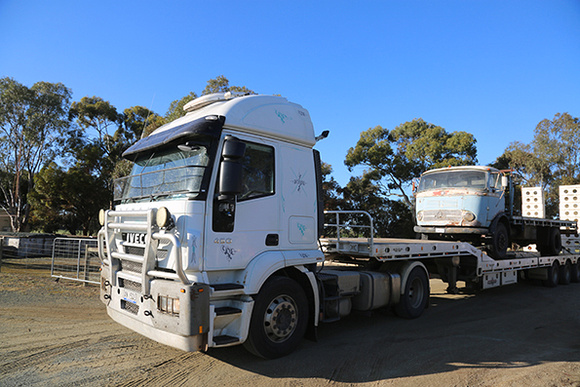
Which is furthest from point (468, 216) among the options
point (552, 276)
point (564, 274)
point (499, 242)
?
point (564, 274)

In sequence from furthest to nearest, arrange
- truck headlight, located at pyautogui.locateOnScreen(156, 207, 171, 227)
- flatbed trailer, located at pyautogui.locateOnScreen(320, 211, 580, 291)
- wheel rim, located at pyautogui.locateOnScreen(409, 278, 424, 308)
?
wheel rim, located at pyautogui.locateOnScreen(409, 278, 424, 308) → flatbed trailer, located at pyautogui.locateOnScreen(320, 211, 580, 291) → truck headlight, located at pyautogui.locateOnScreen(156, 207, 171, 227)

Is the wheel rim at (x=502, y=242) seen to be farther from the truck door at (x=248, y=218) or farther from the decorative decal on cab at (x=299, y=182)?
the truck door at (x=248, y=218)

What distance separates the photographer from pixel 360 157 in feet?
91.9

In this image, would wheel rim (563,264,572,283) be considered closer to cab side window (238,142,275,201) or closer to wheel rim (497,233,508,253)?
wheel rim (497,233,508,253)

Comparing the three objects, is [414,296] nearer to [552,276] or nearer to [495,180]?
[495,180]

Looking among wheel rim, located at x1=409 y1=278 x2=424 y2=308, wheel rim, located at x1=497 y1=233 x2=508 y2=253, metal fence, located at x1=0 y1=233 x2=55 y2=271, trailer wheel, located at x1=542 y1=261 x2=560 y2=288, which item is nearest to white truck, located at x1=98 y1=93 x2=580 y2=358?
wheel rim, located at x1=409 y1=278 x2=424 y2=308

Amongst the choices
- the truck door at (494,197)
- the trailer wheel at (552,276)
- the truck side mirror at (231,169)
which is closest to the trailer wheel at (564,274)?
the trailer wheel at (552,276)

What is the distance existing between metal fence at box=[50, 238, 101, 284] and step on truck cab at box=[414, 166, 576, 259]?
29.2ft

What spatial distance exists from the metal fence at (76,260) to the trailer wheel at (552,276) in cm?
1311

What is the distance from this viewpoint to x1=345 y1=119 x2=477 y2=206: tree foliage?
1039 inches

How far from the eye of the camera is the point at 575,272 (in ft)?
43.9

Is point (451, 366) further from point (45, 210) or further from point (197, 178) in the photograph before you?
point (45, 210)

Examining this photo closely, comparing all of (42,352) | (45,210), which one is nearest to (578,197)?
(42,352)

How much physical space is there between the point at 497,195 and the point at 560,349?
5364 mm
